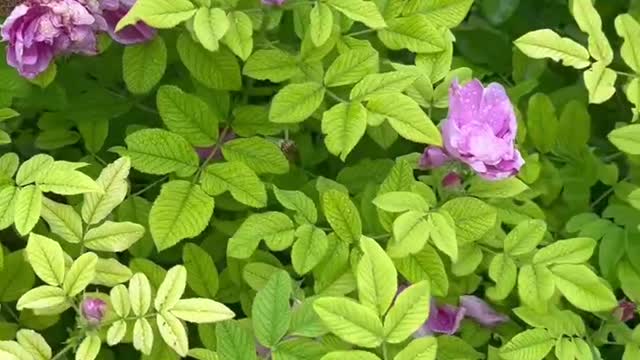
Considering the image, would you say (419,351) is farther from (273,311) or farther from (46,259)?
(46,259)

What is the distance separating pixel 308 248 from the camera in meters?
1.05

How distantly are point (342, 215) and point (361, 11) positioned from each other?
8.4 inches

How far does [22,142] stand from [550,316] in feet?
2.41

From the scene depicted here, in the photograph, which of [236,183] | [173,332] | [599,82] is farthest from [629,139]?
[173,332]

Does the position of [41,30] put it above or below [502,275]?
above

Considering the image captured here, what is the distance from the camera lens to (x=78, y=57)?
1.32 m

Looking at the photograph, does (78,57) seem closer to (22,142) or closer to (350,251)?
(22,142)

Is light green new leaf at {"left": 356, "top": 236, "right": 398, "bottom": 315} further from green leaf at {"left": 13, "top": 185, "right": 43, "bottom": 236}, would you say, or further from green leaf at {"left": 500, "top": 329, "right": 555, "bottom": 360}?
green leaf at {"left": 13, "top": 185, "right": 43, "bottom": 236}

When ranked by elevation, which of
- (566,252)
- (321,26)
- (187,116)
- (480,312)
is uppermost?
(321,26)

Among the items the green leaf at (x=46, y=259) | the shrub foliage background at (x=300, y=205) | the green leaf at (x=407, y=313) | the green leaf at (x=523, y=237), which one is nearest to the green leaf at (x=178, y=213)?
the shrub foliage background at (x=300, y=205)

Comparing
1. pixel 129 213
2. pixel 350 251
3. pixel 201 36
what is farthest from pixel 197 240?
pixel 201 36

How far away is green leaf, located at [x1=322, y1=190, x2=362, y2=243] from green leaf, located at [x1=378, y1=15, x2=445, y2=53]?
0.63ft

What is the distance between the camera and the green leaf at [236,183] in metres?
1.07

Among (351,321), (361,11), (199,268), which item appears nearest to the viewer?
(351,321)
